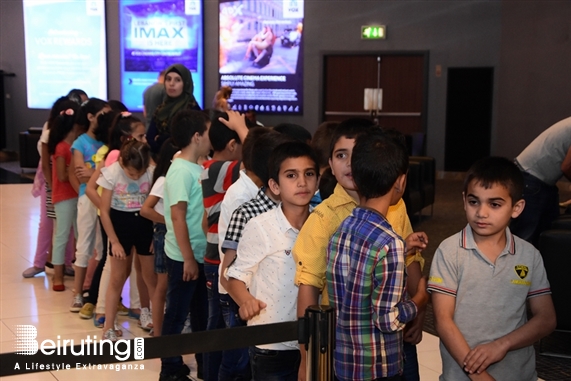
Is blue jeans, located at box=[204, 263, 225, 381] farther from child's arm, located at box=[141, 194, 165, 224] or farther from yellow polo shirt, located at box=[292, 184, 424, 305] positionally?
yellow polo shirt, located at box=[292, 184, 424, 305]

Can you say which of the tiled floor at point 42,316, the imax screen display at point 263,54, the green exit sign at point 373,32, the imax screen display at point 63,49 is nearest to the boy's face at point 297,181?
the tiled floor at point 42,316

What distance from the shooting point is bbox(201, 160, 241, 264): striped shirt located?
3121 mm

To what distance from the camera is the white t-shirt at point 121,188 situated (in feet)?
14.0

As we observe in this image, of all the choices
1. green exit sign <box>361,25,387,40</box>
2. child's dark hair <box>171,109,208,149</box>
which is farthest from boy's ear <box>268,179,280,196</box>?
green exit sign <box>361,25,387,40</box>

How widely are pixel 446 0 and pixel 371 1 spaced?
1356mm

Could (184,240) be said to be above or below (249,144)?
below

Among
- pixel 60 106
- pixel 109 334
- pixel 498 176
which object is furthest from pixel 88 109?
pixel 498 176

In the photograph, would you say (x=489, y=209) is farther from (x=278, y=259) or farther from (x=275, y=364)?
(x=275, y=364)

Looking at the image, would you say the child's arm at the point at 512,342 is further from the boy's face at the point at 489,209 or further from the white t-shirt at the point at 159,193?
the white t-shirt at the point at 159,193

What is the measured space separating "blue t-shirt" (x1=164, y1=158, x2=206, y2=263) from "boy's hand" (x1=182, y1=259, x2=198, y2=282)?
0.33 feet

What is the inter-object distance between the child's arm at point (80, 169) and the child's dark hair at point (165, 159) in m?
1.13

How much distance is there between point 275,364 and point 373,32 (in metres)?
11.4

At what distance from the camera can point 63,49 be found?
15438mm

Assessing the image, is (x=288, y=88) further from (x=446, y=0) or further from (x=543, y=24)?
(x=543, y=24)
